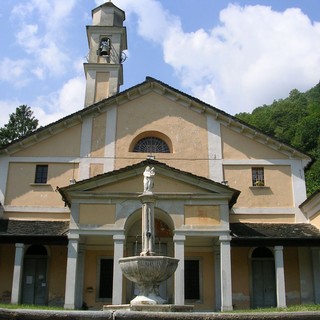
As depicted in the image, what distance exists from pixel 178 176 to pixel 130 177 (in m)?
2.03

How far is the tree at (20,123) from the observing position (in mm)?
51812

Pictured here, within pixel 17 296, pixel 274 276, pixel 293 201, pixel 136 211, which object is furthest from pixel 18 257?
pixel 293 201

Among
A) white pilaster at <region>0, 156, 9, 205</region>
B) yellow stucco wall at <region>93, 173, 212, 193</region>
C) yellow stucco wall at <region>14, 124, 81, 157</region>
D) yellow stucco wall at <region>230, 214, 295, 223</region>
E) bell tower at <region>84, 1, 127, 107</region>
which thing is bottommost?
yellow stucco wall at <region>230, 214, 295, 223</region>

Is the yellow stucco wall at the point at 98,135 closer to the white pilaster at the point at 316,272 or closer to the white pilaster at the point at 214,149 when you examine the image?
the white pilaster at the point at 214,149

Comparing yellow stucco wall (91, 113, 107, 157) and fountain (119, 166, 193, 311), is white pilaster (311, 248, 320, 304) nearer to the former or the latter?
yellow stucco wall (91, 113, 107, 157)

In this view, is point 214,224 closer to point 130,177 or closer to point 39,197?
point 130,177

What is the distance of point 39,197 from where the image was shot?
899 inches

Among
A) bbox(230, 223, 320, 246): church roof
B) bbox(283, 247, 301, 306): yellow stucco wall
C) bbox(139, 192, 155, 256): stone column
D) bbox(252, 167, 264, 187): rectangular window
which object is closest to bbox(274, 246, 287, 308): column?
bbox(230, 223, 320, 246): church roof

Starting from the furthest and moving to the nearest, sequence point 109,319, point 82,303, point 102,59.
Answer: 1. point 102,59
2. point 82,303
3. point 109,319

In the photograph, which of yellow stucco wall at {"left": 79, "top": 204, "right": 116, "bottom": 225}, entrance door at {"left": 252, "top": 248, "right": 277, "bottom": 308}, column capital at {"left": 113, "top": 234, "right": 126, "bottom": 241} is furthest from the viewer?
entrance door at {"left": 252, "top": 248, "right": 277, "bottom": 308}

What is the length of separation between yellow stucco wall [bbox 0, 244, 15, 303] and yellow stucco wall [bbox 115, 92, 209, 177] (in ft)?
20.7

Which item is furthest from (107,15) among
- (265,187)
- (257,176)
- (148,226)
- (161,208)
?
(148,226)

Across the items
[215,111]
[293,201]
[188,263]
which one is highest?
[215,111]

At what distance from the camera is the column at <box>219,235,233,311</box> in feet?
61.4
